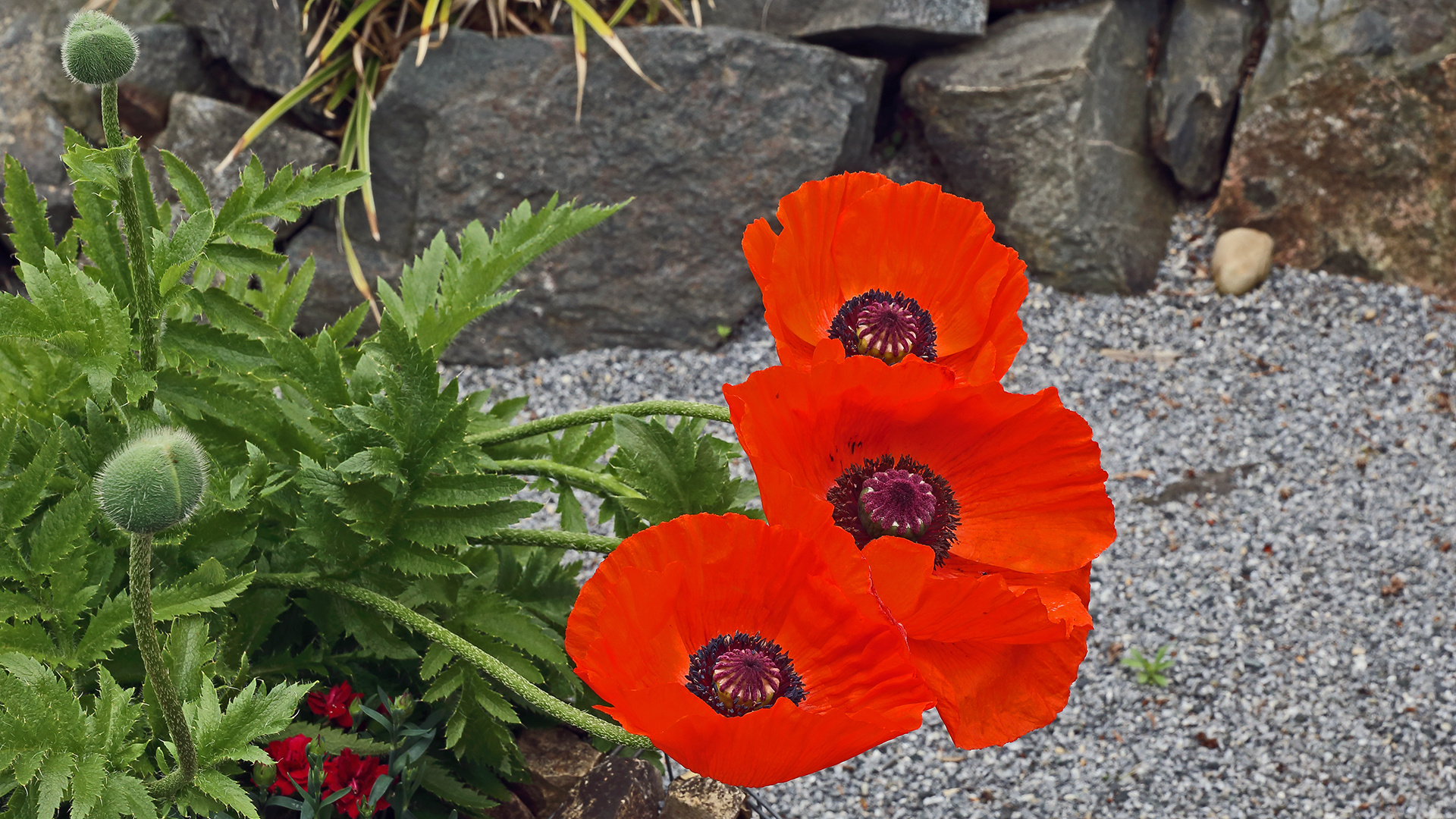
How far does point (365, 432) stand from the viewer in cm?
142

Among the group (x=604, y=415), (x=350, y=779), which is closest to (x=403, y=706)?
(x=350, y=779)

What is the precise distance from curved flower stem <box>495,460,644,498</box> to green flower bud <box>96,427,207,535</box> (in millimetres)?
702

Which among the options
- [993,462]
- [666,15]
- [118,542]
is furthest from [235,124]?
[993,462]

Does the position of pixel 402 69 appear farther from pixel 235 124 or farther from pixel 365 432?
pixel 365 432

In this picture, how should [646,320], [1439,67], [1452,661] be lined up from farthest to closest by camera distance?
[646,320] → [1439,67] → [1452,661]

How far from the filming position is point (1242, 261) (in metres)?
4.43

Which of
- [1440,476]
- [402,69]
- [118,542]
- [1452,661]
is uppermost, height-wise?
[402,69]

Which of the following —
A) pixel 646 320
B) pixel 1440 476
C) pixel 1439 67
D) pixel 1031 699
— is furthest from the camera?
pixel 646 320

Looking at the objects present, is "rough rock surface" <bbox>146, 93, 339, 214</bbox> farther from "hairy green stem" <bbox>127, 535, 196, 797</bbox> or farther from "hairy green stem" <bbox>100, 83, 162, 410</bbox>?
"hairy green stem" <bbox>127, 535, 196, 797</bbox>

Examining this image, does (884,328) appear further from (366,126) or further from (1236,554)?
(366,126)

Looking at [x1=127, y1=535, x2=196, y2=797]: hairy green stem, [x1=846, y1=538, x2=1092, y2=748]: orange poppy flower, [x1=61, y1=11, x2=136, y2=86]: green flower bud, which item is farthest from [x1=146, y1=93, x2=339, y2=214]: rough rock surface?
[x1=846, y1=538, x2=1092, y2=748]: orange poppy flower

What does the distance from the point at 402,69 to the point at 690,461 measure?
3.29 m

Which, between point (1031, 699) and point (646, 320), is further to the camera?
point (646, 320)

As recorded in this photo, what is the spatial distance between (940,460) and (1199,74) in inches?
158
